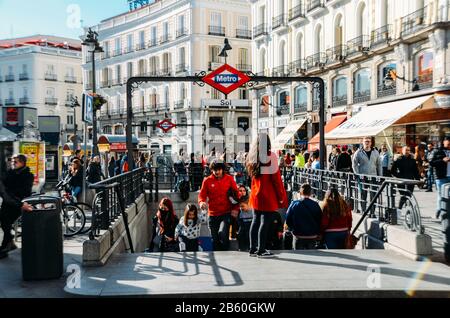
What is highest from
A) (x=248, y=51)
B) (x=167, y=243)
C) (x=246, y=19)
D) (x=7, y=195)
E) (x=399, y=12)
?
(x=246, y=19)

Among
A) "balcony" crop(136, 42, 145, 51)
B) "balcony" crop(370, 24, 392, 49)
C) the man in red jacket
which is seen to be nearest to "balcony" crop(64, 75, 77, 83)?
"balcony" crop(136, 42, 145, 51)

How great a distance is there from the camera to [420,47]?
22.8 m

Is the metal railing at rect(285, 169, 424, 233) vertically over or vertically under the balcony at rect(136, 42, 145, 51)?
under

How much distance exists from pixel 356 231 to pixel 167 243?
3467 mm

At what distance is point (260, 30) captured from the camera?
129 feet

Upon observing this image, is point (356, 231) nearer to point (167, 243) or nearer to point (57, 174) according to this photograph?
point (167, 243)

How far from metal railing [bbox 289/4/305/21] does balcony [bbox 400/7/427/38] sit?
11.1m

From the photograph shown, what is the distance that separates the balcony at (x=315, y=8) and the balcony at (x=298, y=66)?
317 centimetres

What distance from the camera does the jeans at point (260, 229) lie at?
22.7 ft

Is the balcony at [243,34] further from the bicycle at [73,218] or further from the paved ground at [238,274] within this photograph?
the paved ground at [238,274]

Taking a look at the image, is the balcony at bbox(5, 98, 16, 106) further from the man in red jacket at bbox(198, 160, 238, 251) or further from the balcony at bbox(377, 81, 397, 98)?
the man in red jacket at bbox(198, 160, 238, 251)

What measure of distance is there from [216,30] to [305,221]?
1747 inches

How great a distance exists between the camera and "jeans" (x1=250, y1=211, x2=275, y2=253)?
692 centimetres
